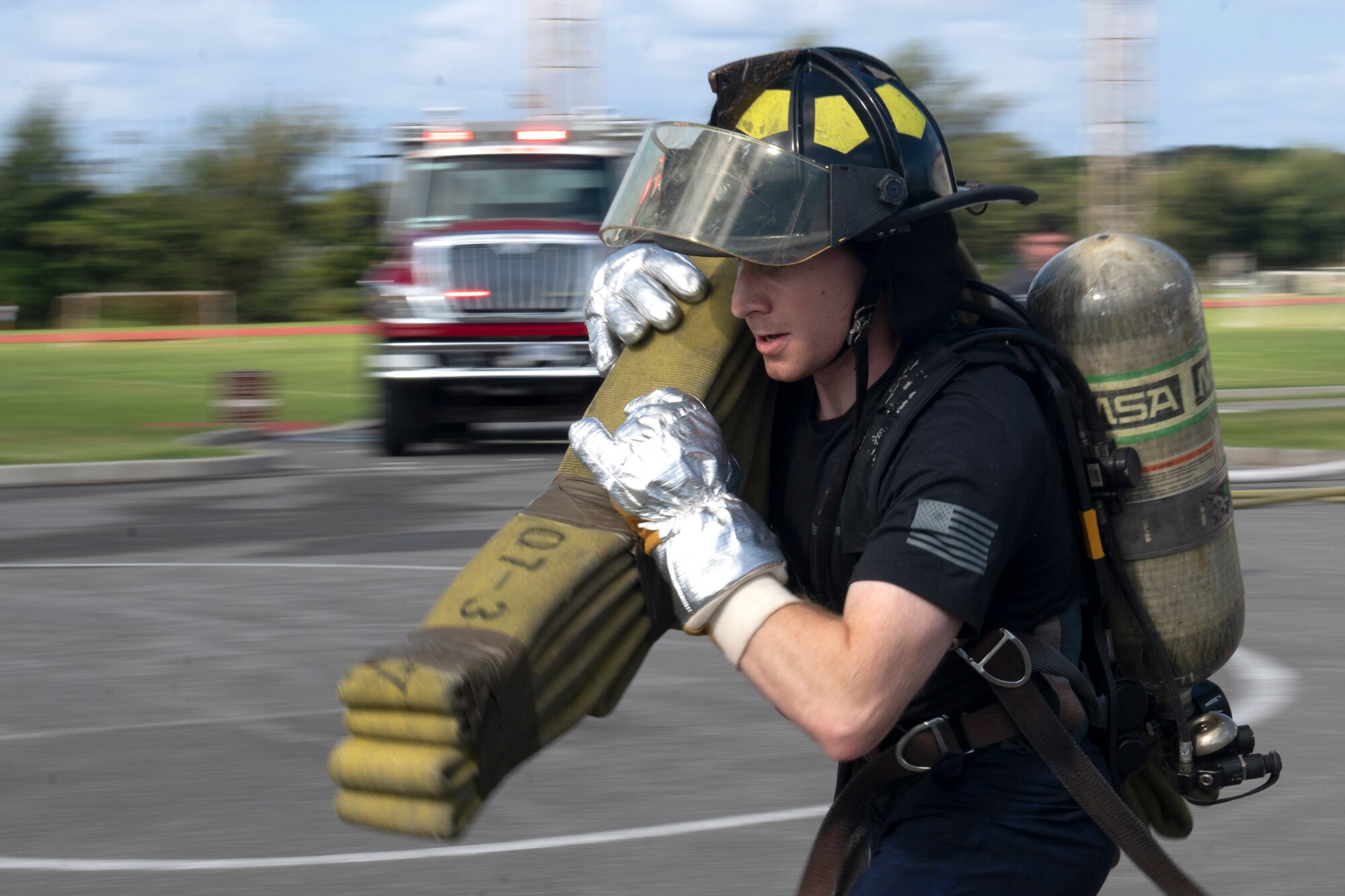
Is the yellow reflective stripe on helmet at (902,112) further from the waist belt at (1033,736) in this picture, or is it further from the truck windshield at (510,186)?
the truck windshield at (510,186)

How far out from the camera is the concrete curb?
43.9 feet

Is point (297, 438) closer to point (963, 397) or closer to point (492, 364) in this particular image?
point (492, 364)

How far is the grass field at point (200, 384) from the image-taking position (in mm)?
15375

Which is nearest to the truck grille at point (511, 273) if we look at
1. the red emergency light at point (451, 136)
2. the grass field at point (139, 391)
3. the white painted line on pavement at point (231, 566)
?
the red emergency light at point (451, 136)

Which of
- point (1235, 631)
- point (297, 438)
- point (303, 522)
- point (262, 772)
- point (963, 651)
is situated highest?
point (963, 651)

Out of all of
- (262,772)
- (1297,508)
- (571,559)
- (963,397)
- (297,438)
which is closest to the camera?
(963,397)

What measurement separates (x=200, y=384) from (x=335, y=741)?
20427 mm

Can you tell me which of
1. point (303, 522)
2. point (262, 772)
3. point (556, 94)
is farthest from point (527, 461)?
point (556, 94)

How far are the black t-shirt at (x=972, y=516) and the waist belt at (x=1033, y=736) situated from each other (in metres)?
0.05

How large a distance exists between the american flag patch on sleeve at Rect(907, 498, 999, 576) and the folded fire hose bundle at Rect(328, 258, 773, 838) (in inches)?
20.7

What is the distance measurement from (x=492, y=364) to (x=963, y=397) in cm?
1204

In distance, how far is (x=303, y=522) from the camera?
10.9 meters

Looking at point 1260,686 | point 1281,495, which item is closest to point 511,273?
point 1281,495

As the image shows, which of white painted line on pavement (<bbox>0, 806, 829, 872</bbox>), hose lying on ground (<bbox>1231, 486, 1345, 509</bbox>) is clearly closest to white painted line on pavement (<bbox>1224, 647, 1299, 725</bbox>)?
hose lying on ground (<bbox>1231, 486, 1345, 509</bbox>)
